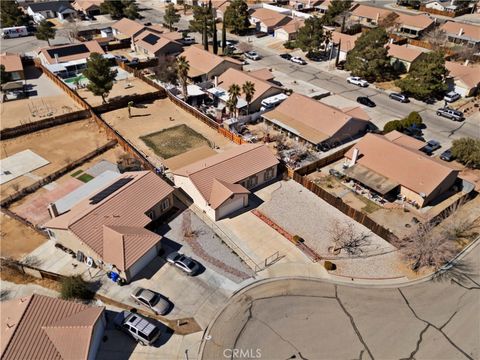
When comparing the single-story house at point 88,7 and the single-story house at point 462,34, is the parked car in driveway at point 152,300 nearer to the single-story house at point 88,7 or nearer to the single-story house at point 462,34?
the single-story house at point 462,34

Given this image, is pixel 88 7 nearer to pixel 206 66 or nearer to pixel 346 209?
pixel 206 66

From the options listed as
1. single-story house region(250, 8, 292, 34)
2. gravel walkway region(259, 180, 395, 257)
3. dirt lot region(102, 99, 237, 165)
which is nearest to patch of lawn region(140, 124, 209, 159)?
dirt lot region(102, 99, 237, 165)

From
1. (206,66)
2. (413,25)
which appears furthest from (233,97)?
(413,25)

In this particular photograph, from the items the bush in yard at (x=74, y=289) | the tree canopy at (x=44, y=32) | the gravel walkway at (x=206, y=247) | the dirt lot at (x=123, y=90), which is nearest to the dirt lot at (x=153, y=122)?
the dirt lot at (x=123, y=90)

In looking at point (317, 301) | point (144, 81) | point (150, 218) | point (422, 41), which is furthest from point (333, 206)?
point (422, 41)

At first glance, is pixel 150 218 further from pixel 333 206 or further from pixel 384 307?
pixel 384 307
